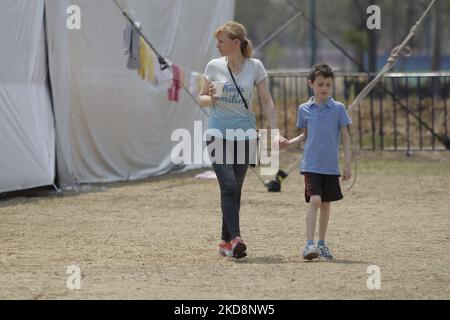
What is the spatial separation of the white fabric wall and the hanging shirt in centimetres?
525

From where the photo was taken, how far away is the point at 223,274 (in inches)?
279

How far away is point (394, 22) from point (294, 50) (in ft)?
81.4

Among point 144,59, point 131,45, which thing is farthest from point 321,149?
point 144,59

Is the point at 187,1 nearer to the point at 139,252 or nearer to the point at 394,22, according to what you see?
the point at 139,252

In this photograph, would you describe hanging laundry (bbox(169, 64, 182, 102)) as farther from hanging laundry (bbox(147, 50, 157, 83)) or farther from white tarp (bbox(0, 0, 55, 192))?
white tarp (bbox(0, 0, 55, 192))

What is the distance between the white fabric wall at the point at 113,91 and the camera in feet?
42.6

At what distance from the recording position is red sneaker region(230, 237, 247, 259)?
25.4ft

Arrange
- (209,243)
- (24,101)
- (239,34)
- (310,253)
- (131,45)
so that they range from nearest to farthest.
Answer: (310,253)
(239,34)
(209,243)
(24,101)
(131,45)

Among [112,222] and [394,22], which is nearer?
[112,222]

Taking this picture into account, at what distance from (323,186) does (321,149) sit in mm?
288

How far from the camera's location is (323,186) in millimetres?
7855

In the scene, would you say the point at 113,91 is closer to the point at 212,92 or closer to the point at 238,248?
the point at 212,92

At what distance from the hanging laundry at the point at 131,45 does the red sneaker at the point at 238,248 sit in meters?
6.12
